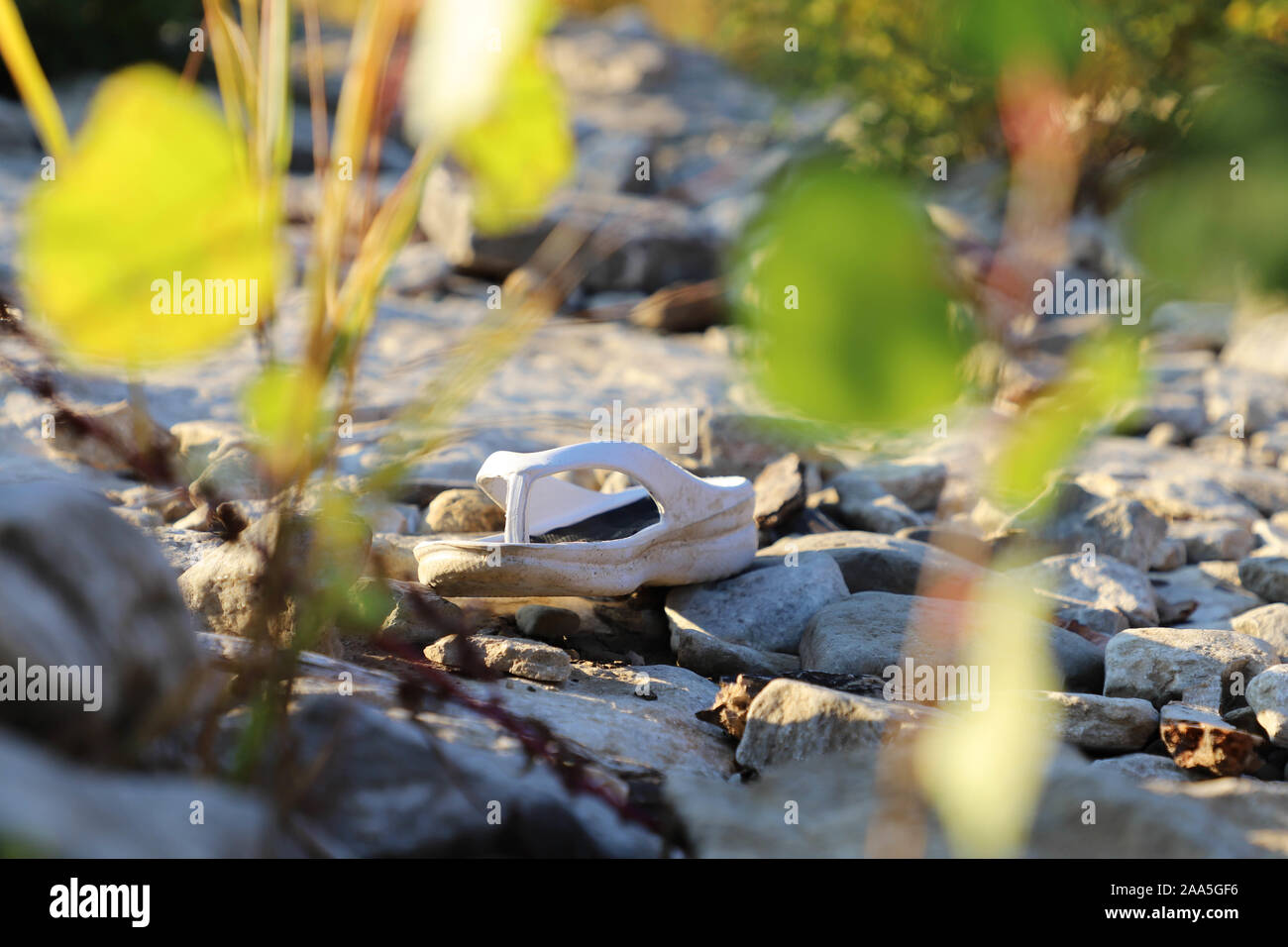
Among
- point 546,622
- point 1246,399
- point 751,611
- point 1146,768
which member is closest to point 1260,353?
point 1246,399

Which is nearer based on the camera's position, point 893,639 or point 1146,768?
point 1146,768

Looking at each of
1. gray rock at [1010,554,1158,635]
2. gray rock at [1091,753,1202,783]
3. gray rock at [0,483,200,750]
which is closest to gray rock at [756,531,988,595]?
gray rock at [1010,554,1158,635]

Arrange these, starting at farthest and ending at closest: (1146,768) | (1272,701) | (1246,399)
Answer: (1246,399) < (1272,701) < (1146,768)

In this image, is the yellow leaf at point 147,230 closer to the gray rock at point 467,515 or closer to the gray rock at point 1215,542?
the gray rock at point 467,515

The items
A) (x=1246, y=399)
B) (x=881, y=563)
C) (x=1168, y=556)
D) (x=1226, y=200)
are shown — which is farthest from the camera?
(x=1246, y=399)

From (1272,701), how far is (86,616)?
2.15m

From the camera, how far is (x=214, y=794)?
995mm

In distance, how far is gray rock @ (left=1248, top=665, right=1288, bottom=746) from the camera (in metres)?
2.07

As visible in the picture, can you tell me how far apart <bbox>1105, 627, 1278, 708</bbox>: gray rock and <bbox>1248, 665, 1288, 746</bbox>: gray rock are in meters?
0.13

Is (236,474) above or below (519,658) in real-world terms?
above

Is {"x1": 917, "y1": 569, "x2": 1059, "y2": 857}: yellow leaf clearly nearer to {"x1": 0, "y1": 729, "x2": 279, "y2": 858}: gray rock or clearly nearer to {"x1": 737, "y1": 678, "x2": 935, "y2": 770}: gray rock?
{"x1": 0, "y1": 729, "x2": 279, "y2": 858}: gray rock

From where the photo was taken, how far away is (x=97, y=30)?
30.3 feet

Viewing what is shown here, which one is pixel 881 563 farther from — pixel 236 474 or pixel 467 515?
pixel 236 474

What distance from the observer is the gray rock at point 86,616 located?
107 cm
